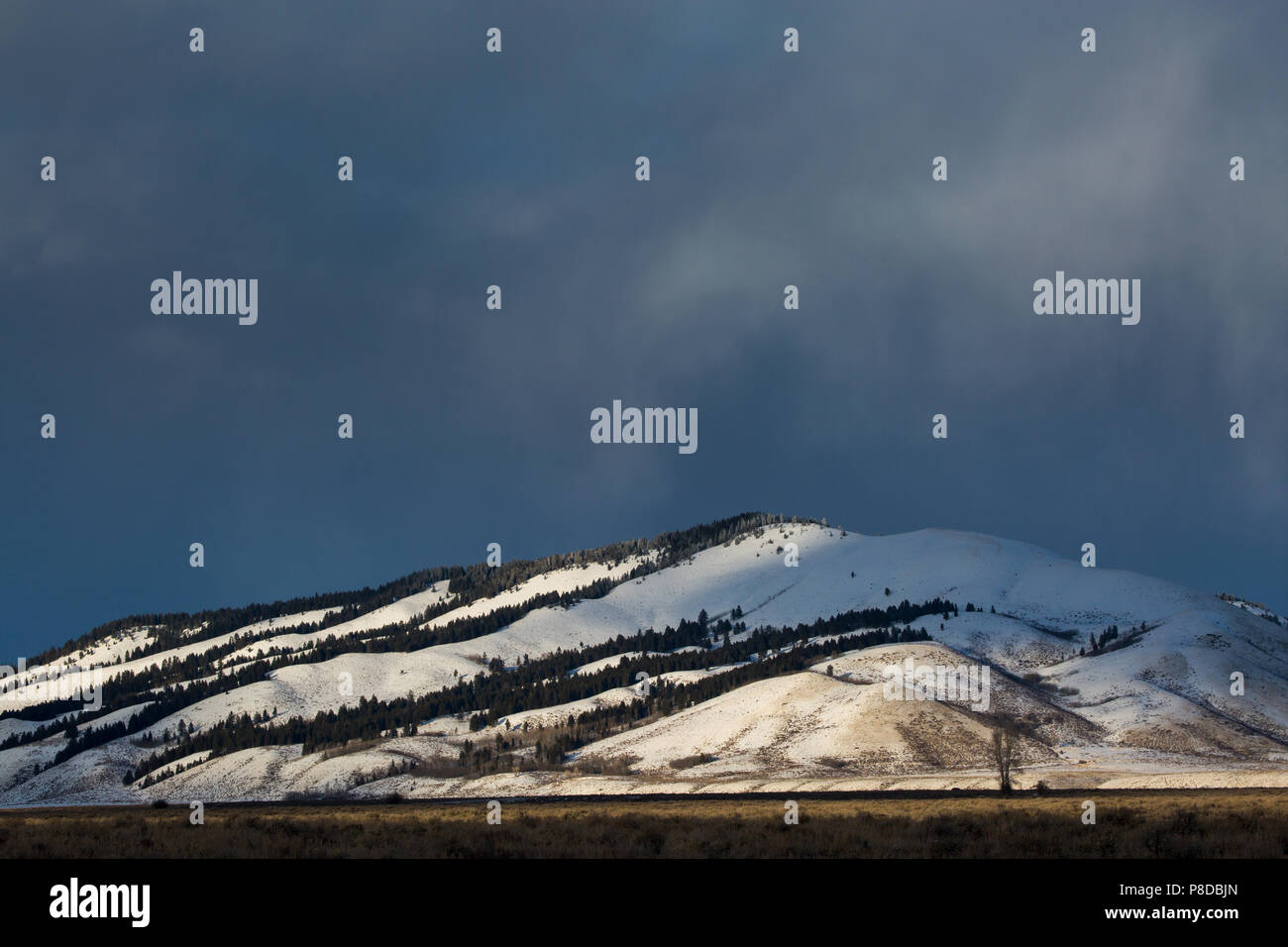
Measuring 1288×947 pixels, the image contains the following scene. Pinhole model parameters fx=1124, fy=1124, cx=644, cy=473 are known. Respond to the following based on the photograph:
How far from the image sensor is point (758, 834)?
167ft

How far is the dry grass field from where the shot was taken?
143ft

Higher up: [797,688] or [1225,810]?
[1225,810]

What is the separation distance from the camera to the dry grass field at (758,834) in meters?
43.7

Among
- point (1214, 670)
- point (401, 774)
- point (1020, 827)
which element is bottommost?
point (401, 774)

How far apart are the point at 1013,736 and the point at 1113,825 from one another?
387ft
